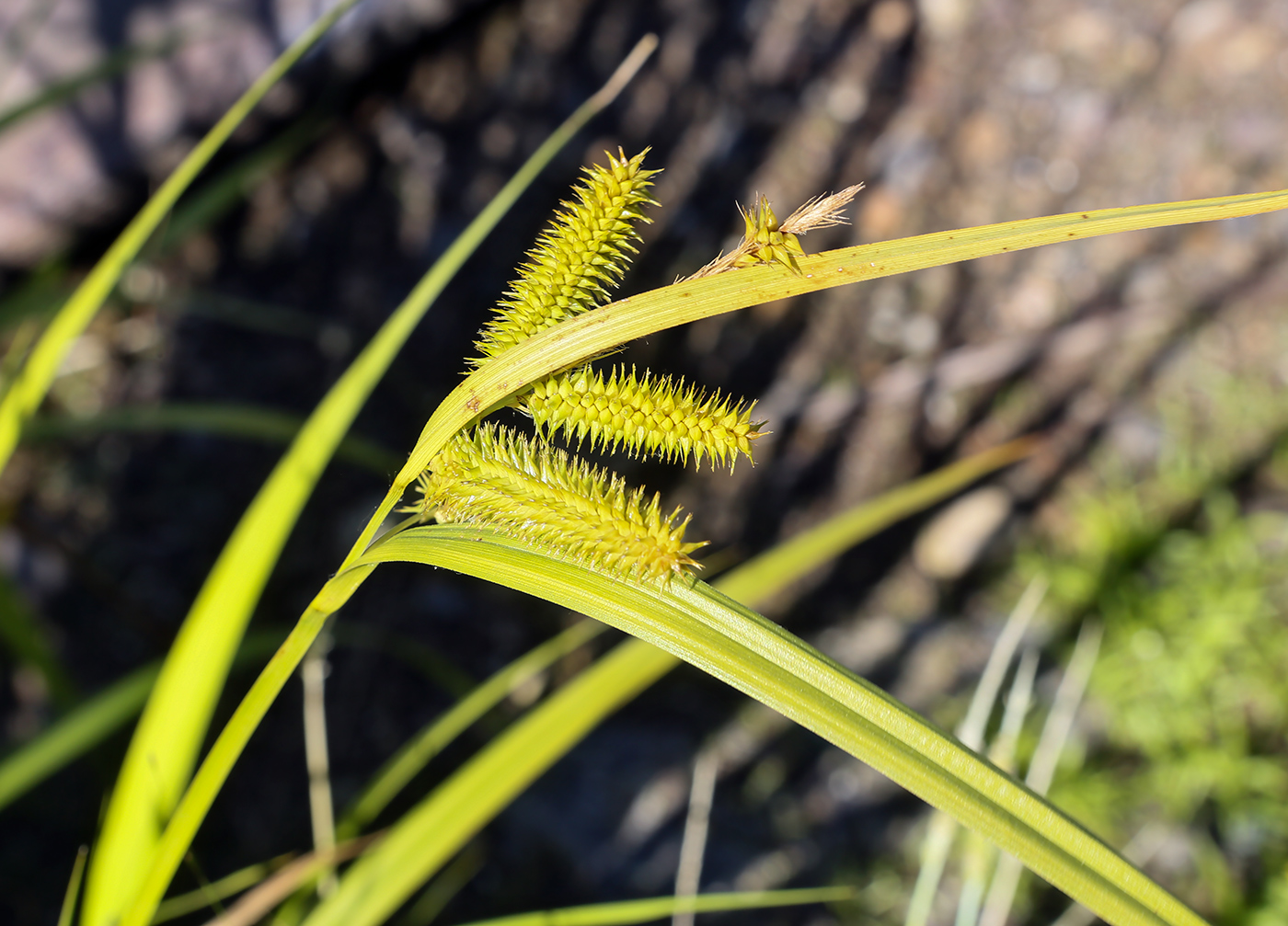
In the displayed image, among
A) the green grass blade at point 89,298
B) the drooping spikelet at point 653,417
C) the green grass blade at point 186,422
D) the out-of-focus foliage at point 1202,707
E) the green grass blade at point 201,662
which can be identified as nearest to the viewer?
the drooping spikelet at point 653,417

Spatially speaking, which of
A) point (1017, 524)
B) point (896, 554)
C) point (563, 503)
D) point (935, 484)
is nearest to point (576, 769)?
point (896, 554)

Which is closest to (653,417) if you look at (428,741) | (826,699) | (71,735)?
(826,699)

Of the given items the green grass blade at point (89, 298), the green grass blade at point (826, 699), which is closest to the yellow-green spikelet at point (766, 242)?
the green grass blade at point (826, 699)

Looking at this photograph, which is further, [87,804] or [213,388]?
[213,388]

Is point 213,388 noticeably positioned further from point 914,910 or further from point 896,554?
point 914,910

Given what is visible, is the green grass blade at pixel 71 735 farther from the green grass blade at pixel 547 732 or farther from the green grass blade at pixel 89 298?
the green grass blade at pixel 547 732
